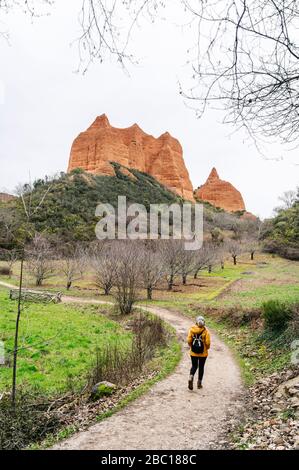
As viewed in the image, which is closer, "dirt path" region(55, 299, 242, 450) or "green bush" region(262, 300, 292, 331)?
"dirt path" region(55, 299, 242, 450)

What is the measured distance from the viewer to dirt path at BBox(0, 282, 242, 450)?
5434mm

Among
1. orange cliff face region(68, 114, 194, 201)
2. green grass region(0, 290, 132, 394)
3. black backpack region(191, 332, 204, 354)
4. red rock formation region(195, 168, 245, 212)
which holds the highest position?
orange cliff face region(68, 114, 194, 201)

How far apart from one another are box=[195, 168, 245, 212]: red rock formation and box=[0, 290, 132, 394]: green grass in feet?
329

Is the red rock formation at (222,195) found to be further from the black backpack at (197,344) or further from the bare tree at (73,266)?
the black backpack at (197,344)

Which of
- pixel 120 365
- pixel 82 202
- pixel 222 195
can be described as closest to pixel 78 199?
pixel 82 202

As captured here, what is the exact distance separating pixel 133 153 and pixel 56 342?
89.6 metres

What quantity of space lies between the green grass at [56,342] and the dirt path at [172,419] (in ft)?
6.12

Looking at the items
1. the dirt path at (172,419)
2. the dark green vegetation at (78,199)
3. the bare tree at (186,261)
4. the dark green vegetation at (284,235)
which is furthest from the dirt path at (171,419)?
the dark green vegetation at (284,235)

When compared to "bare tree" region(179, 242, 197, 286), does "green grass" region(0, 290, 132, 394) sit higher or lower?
lower

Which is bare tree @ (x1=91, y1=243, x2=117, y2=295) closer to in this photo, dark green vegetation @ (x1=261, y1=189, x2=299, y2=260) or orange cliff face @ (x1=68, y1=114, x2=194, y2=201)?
dark green vegetation @ (x1=261, y1=189, x2=299, y2=260)

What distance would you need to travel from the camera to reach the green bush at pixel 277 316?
39.5 feet

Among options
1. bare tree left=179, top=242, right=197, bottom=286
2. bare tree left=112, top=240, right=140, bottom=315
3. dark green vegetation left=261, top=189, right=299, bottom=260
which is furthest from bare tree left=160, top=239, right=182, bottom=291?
dark green vegetation left=261, top=189, right=299, bottom=260

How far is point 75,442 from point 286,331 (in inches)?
316

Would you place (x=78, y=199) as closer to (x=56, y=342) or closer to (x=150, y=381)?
(x=56, y=342)
